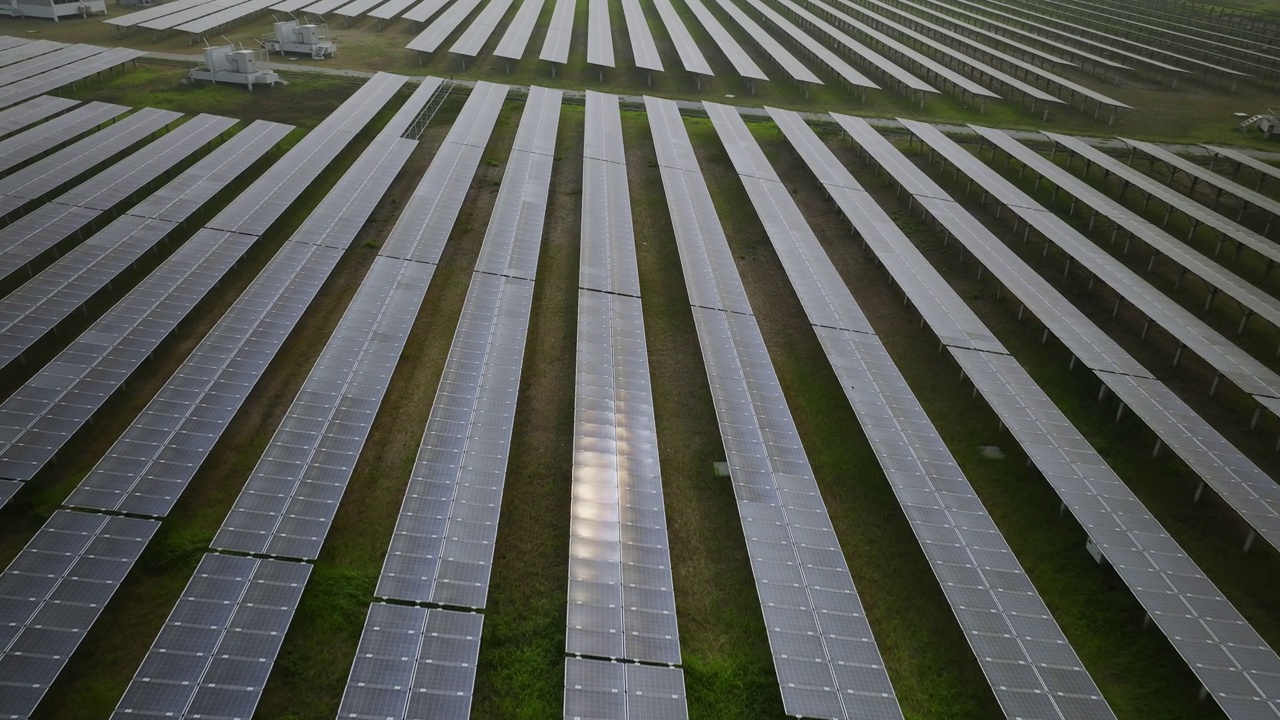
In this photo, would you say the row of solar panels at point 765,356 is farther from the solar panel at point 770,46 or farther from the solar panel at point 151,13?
the solar panel at point 151,13

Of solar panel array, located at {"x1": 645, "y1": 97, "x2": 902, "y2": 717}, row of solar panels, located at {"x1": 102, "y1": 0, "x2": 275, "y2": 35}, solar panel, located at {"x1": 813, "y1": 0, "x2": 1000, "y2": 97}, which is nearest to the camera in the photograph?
solar panel array, located at {"x1": 645, "y1": 97, "x2": 902, "y2": 717}

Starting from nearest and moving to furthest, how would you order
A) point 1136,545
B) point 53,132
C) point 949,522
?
point 1136,545, point 949,522, point 53,132

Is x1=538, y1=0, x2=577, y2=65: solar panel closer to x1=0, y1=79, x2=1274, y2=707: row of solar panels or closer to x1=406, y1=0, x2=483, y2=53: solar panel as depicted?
x1=406, y1=0, x2=483, y2=53: solar panel

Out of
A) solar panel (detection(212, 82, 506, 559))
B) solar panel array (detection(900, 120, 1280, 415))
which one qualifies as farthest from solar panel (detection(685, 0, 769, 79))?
solar panel (detection(212, 82, 506, 559))

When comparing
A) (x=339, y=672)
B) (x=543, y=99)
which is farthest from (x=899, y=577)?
(x=543, y=99)

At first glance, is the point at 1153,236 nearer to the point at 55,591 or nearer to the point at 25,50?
the point at 55,591

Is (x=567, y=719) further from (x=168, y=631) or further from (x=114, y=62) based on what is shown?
(x=114, y=62)

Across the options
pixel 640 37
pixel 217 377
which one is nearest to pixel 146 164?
pixel 217 377
